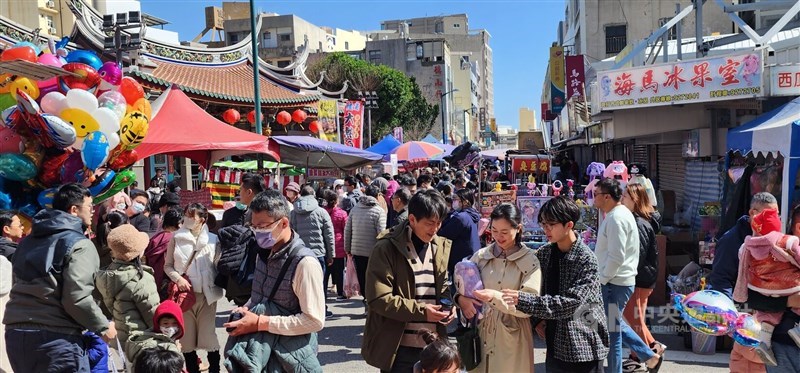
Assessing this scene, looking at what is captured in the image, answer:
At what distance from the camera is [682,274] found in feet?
24.6

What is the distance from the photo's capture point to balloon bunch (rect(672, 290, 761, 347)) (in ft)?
14.5

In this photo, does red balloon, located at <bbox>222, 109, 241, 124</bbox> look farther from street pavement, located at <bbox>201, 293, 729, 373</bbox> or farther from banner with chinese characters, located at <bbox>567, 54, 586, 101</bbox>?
street pavement, located at <bbox>201, 293, 729, 373</bbox>

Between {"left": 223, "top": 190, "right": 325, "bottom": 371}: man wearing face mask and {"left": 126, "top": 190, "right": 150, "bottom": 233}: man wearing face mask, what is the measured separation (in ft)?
13.8

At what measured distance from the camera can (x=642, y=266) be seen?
625cm

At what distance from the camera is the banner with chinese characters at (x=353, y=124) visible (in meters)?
24.6

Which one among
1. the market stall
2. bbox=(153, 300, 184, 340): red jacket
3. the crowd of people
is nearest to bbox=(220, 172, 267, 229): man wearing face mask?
the crowd of people

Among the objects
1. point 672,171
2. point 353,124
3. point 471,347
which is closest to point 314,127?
point 353,124

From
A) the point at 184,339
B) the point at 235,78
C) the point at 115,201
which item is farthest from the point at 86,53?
the point at 235,78

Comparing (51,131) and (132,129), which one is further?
(132,129)

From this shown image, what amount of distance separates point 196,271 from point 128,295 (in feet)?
1.98

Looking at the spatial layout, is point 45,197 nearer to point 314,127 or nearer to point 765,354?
point 765,354

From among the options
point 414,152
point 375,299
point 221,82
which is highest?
point 221,82

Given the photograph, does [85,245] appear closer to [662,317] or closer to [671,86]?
[662,317]

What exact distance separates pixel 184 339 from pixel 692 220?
838cm
